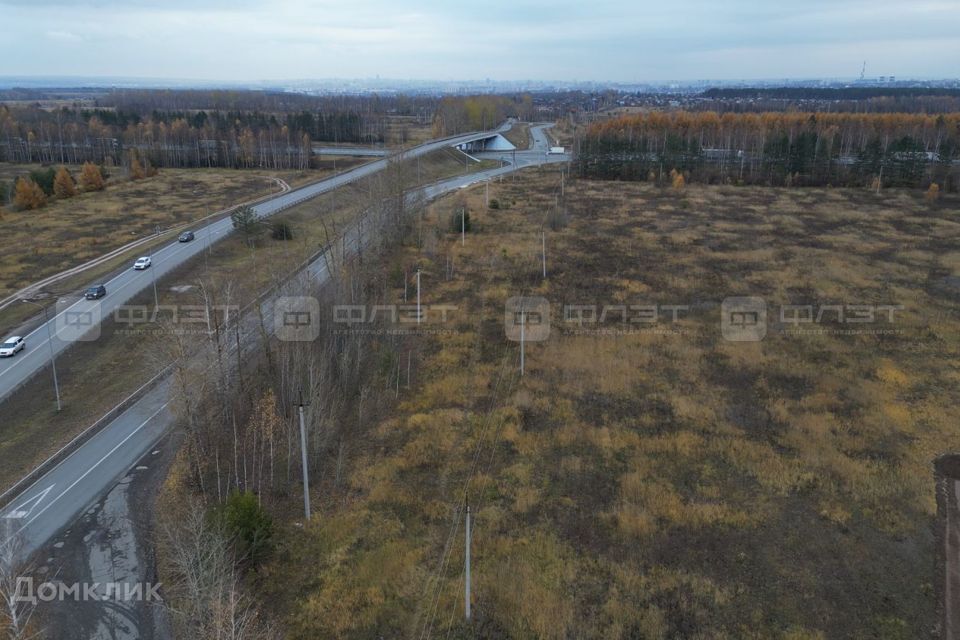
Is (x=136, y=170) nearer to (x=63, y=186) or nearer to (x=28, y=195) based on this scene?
(x=63, y=186)

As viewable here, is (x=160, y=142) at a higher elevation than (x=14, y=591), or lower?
higher

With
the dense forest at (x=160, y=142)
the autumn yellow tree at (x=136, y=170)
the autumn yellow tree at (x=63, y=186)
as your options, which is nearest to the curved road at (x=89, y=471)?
the autumn yellow tree at (x=63, y=186)

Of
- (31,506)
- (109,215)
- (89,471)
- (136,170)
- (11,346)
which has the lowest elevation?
(31,506)

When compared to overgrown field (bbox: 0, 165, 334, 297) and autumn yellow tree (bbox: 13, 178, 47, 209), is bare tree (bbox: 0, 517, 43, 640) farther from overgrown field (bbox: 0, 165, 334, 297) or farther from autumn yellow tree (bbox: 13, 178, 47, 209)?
autumn yellow tree (bbox: 13, 178, 47, 209)

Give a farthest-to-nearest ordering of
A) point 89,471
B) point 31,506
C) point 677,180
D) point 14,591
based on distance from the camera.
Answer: point 677,180, point 89,471, point 31,506, point 14,591

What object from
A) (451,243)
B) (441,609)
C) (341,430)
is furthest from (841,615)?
(451,243)

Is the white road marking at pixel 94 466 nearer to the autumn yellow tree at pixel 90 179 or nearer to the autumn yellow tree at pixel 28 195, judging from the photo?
the autumn yellow tree at pixel 28 195

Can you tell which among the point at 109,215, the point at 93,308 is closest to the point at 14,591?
the point at 93,308
